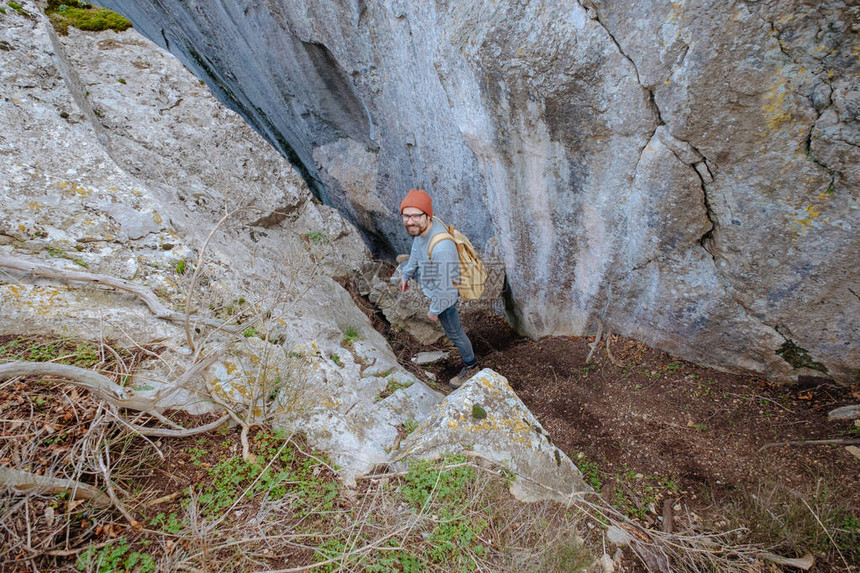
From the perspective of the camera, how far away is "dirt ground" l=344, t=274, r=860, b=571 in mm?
2682

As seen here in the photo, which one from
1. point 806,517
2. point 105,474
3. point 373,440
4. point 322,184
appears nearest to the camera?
point 105,474

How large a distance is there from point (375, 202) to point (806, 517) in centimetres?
632

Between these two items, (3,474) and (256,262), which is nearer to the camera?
(3,474)

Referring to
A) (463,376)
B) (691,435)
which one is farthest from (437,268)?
(691,435)

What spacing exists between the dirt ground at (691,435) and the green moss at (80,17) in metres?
7.12

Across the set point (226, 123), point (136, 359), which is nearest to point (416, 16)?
point (226, 123)

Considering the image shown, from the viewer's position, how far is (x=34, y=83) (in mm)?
3559

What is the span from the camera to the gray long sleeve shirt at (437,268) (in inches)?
147

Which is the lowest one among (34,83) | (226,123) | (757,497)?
(757,497)

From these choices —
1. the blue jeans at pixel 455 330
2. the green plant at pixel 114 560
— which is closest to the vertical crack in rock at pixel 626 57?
the blue jeans at pixel 455 330

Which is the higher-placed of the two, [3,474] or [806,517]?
[3,474]

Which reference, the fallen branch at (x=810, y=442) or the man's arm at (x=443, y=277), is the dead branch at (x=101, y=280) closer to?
the man's arm at (x=443, y=277)

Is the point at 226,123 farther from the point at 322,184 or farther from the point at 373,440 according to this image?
the point at 373,440

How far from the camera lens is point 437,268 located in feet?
12.6
